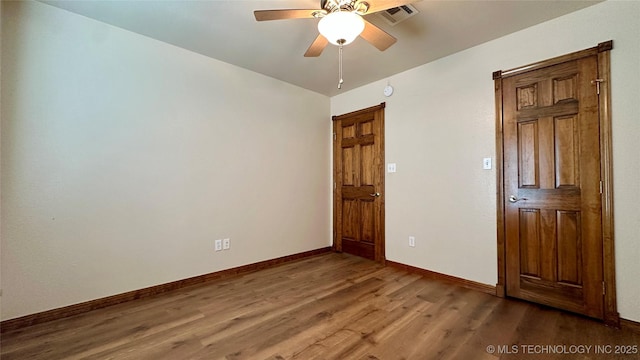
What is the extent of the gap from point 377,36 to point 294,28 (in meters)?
0.85

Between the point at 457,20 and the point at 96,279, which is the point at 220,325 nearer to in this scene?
the point at 96,279

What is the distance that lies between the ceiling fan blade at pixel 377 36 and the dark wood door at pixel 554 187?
1372 mm

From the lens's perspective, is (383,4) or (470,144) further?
(470,144)

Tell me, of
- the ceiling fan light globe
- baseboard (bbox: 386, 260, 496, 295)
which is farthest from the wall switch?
the ceiling fan light globe

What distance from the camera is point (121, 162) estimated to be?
2400mm

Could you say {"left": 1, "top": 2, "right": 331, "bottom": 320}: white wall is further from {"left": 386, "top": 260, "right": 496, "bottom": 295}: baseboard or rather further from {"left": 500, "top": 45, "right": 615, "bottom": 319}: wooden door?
{"left": 500, "top": 45, "right": 615, "bottom": 319}: wooden door

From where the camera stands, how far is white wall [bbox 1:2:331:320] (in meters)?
2.00

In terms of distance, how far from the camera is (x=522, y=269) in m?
2.42

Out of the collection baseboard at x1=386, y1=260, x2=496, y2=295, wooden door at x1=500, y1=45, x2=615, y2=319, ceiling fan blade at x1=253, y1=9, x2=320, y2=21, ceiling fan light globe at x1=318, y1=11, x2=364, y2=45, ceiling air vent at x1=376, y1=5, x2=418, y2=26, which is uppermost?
ceiling air vent at x1=376, y1=5, x2=418, y2=26

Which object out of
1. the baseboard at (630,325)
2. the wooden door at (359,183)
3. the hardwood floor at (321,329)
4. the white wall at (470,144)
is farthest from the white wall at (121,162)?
the baseboard at (630,325)

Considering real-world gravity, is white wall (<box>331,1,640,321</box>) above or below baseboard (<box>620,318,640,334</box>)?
above

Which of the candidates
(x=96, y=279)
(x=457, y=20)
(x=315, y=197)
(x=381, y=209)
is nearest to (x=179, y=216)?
(x=96, y=279)

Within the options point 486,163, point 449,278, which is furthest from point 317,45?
point 449,278

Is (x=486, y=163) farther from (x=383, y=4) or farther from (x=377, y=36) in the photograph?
(x=383, y=4)
